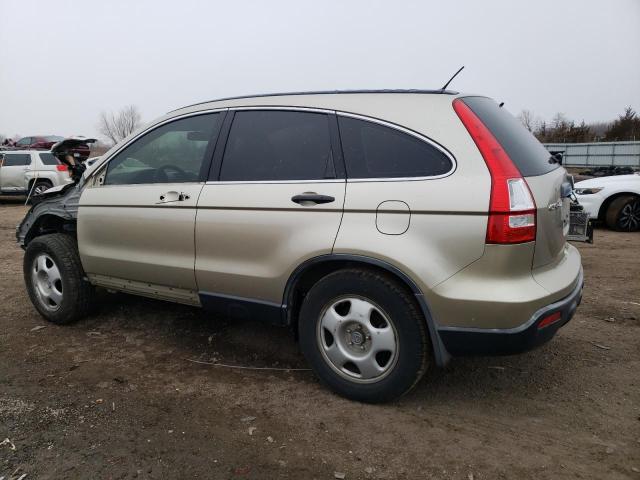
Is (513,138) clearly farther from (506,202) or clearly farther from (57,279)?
(57,279)

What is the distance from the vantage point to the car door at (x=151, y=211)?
3285mm

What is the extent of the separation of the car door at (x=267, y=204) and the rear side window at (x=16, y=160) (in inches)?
550

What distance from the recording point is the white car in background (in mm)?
8438

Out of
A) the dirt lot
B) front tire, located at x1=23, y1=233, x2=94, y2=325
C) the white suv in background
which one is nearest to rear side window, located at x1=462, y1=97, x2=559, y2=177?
the dirt lot

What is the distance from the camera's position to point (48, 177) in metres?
14.6

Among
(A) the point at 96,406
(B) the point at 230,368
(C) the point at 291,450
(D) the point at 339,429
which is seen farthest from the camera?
(B) the point at 230,368

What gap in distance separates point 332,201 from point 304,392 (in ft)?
3.82

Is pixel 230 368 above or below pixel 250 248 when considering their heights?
below

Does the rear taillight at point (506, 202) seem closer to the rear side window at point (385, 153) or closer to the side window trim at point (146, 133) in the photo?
the rear side window at point (385, 153)

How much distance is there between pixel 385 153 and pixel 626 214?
7.53 metres

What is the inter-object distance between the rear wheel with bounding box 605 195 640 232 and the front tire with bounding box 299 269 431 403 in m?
7.43

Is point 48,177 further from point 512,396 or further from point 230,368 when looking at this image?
point 512,396

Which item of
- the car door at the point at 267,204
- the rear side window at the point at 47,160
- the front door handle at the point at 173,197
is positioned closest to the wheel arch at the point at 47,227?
the front door handle at the point at 173,197

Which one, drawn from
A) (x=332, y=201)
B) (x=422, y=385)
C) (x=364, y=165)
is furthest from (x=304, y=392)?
(x=364, y=165)
